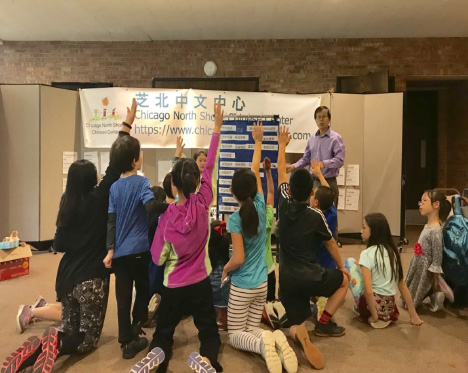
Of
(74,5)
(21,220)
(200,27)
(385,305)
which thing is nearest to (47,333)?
(385,305)

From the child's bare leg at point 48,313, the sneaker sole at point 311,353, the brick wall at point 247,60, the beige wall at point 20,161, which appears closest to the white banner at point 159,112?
the beige wall at point 20,161

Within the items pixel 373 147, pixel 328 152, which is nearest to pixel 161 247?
pixel 328 152

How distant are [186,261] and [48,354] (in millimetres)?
803

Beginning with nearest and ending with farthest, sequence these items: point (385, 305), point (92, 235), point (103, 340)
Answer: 1. point (92, 235)
2. point (103, 340)
3. point (385, 305)

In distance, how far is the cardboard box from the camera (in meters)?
3.76

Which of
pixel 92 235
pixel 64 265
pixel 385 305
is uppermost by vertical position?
pixel 92 235

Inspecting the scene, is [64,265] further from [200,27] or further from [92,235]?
[200,27]

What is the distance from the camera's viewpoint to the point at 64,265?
2191 millimetres

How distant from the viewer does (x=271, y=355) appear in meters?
1.97

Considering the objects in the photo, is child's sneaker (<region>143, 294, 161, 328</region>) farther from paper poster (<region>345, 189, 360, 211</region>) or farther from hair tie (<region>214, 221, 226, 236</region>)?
paper poster (<region>345, 189, 360, 211</region>)

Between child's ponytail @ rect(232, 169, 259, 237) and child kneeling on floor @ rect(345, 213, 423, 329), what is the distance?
97 centimetres

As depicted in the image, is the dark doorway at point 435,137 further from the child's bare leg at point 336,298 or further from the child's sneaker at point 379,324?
the child's bare leg at point 336,298

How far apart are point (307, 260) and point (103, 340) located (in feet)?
4.55

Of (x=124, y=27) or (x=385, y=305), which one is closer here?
(x=385, y=305)
